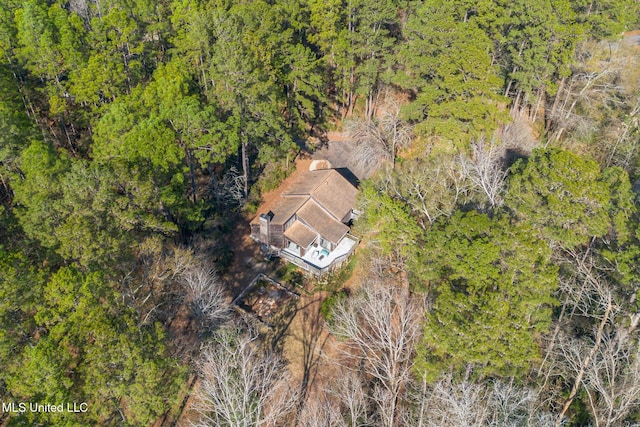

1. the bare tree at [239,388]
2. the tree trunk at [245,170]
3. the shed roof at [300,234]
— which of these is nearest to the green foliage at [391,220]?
the shed roof at [300,234]

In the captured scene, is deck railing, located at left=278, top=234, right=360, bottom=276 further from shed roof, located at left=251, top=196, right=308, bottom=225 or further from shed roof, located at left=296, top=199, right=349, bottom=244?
shed roof, located at left=251, top=196, right=308, bottom=225

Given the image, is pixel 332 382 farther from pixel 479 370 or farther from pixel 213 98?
pixel 213 98

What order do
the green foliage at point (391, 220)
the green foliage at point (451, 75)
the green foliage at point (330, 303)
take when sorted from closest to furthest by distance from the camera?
1. the green foliage at point (391, 220)
2. the green foliage at point (330, 303)
3. the green foliage at point (451, 75)

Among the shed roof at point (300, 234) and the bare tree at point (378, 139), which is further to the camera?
the bare tree at point (378, 139)

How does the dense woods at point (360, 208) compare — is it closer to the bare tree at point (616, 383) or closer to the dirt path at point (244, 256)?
the bare tree at point (616, 383)

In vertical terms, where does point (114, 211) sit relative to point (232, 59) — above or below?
below

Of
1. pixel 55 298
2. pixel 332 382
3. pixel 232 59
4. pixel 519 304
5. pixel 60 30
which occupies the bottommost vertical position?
pixel 332 382

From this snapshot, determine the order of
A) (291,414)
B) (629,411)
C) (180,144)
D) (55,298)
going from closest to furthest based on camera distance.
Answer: (55,298) < (629,411) < (291,414) < (180,144)

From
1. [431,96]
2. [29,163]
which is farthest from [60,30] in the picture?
[431,96]
